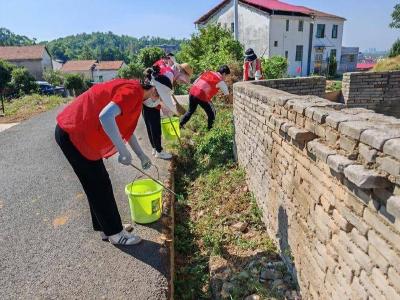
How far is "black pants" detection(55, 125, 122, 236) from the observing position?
3332 millimetres

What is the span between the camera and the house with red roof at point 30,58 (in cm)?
5032

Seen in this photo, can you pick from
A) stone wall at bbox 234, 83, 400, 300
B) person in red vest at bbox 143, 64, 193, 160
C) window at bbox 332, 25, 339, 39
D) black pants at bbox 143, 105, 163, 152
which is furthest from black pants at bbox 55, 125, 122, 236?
window at bbox 332, 25, 339, 39

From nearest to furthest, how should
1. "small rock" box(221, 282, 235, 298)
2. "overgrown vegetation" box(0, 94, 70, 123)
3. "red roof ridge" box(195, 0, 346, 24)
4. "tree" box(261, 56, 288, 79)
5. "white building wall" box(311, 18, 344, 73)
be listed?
1. "small rock" box(221, 282, 235, 298)
2. "tree" box(261, 56, 288, 79)
3. "overgrown vegetation" box(0, 94, 70, 123)
4. "red roof ridge" box(195, 0, 346, 24)
5. "white building wall" box(311, 18, 344, 73)

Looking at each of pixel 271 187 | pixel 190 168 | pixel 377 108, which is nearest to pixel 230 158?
pixel 190 168

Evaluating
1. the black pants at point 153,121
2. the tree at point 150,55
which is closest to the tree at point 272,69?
the black pants at point 153,121

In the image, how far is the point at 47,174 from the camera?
6.04m

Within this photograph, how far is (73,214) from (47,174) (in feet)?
6.09

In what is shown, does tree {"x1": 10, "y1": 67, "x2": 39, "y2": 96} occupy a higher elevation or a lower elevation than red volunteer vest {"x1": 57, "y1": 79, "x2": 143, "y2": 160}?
lower

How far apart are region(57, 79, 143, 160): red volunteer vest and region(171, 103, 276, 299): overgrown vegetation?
1.77 metres

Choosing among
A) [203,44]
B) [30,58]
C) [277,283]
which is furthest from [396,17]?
[30,58]

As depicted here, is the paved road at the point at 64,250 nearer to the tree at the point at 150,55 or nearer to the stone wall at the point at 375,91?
the stone wall at the point at 375,91

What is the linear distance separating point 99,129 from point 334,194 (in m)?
2.14

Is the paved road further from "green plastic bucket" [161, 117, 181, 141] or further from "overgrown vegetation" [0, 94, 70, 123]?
"overgrown vegetation" [0, 94, 70, 123]

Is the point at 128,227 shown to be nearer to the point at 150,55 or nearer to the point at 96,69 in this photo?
the point at 150,55
